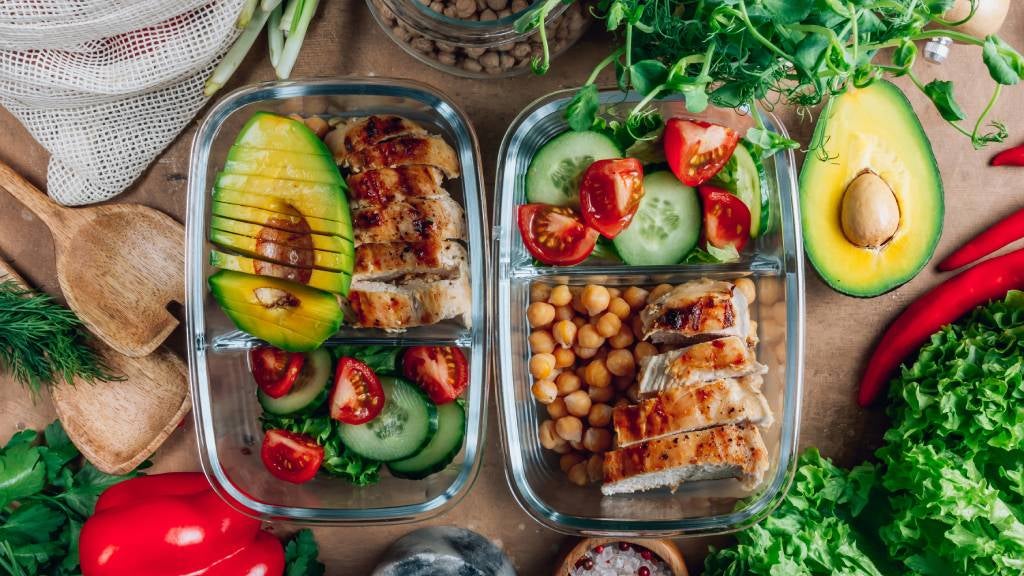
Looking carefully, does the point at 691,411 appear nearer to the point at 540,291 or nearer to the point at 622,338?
the point at 622,338

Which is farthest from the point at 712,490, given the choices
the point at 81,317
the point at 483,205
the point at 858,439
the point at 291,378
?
the point at 81,317

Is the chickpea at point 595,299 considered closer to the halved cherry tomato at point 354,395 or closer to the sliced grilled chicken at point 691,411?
the sliced grilled chicken at point 691,411

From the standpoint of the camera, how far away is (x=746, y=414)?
232cm

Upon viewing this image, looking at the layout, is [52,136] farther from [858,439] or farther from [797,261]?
[858,439]

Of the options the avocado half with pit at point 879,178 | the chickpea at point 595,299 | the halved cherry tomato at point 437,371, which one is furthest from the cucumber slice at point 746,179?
the halved cherry tomato at point 437,371

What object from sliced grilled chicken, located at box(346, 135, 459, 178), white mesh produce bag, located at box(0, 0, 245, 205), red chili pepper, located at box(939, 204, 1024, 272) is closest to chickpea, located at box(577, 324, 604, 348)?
sliced grilled chicken, located at box(346, 135, 459, 178)

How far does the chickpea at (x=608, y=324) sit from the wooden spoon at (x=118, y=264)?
4.53ft

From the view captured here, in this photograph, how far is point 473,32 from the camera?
227cm

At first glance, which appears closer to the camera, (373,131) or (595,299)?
(373,131)

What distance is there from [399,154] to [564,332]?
74 cm

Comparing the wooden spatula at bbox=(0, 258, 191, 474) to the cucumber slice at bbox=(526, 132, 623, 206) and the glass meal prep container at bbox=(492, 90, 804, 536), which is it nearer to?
the glass meal prep container at bbox=(492, 90, 804, 536)

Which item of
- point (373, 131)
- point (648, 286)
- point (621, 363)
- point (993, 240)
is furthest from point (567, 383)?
point (993, 240)

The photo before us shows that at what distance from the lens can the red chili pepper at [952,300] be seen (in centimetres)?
263

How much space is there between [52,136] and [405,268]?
4.16ft
